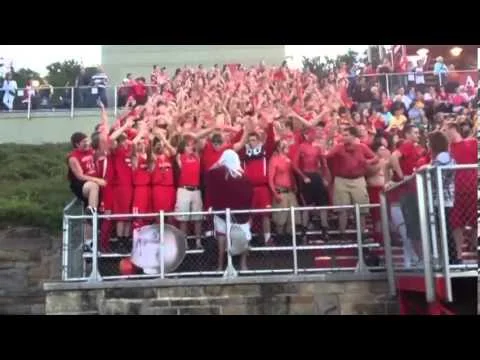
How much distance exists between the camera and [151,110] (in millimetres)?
6359

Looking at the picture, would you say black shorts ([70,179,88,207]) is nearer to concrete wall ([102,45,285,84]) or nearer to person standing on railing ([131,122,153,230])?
person standing on railing ([131,122,153,230])

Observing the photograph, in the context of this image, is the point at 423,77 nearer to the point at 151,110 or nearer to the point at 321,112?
the point at 321,112

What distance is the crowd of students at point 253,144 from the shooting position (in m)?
6.26

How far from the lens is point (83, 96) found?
20.6ft

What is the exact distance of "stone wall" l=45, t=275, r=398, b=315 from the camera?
20.0ft

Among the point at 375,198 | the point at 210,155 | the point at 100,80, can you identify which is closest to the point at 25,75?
the point at 100,80

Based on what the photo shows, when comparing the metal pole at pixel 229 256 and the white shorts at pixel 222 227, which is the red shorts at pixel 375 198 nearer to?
the white shorts at pixel 222 227

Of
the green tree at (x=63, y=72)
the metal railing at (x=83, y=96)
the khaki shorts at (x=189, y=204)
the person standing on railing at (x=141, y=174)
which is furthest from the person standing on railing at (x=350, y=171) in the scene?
the green tree at (x=63, y=72)

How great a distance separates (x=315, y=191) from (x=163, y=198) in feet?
3.97

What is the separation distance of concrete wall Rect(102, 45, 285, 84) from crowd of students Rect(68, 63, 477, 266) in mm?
80

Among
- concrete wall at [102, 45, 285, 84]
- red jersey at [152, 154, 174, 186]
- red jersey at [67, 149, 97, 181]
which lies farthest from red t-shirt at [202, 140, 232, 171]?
red jersey at [67, 149, 97, 181]

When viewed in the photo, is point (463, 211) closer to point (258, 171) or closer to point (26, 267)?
point (258, 171)
